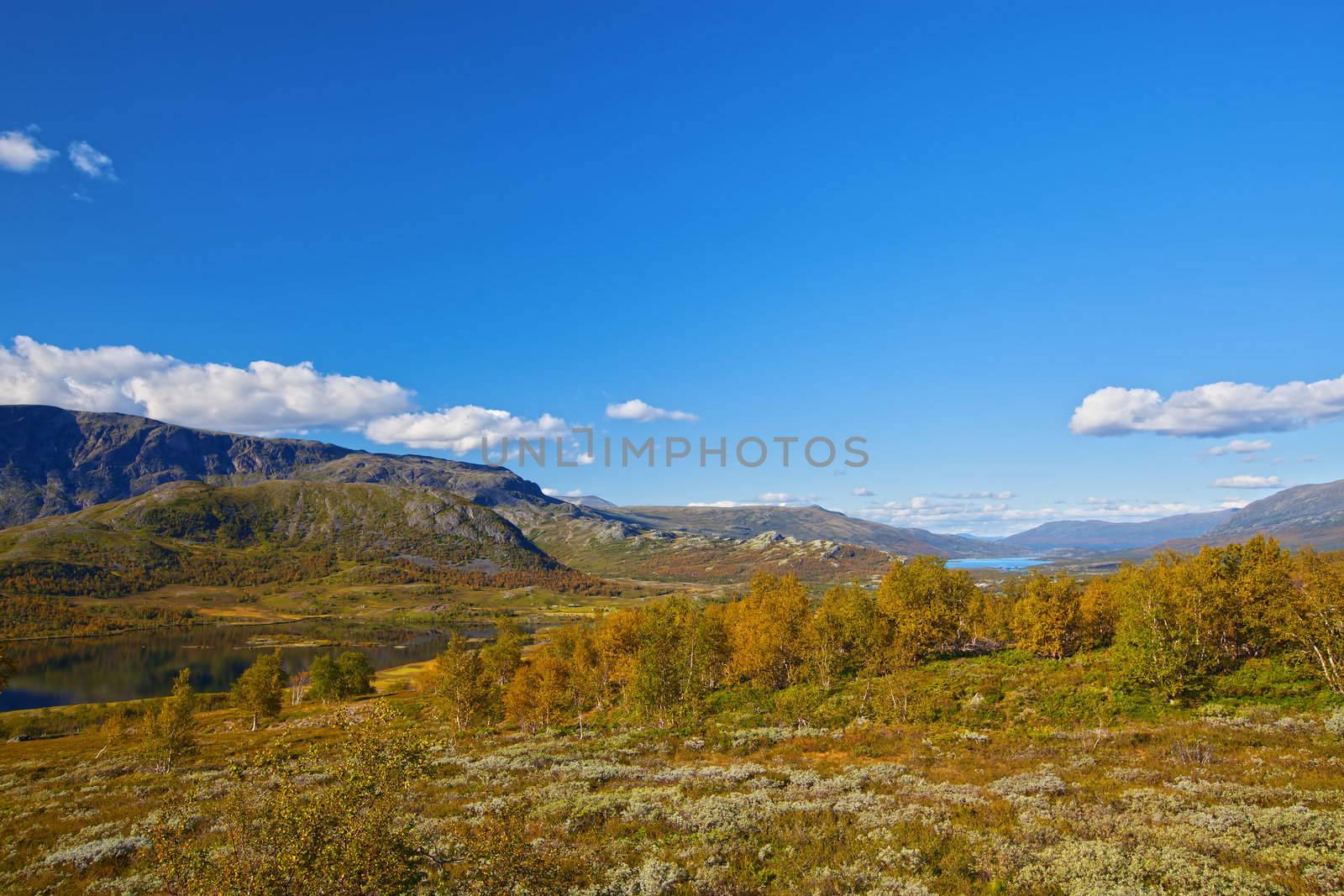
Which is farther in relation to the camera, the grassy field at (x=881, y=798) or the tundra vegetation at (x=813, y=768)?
the grassy field at (x=881, y=798)

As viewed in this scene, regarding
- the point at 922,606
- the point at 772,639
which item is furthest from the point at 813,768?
the point at 922,606

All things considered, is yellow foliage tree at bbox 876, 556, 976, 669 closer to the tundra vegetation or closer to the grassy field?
the tundra vegetation

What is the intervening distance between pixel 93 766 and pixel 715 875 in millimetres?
75962

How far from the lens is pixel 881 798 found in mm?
25641

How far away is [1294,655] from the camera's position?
4447 centimetres

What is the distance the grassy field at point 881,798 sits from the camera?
17.1 metres

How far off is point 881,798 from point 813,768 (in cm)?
913

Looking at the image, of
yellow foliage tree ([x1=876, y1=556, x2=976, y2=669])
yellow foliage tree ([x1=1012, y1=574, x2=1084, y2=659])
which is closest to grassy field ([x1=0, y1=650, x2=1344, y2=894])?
yellow foliage tree ([x1=1012, y1=574, x2=1084, y2=659])

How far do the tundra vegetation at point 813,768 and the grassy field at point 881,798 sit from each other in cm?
18

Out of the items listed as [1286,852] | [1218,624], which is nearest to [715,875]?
[1286,852]

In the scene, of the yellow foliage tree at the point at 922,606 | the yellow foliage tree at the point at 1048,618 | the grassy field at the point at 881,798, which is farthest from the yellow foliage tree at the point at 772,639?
the yellow foliage tree at the point at 1048,618

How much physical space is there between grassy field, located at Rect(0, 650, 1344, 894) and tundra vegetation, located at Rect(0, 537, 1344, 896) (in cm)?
18

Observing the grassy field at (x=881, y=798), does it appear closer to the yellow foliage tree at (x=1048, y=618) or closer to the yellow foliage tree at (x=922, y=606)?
the yellow foliage tree at (x=1048, y=618)

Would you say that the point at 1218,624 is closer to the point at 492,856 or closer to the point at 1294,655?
the point at 1294,655
